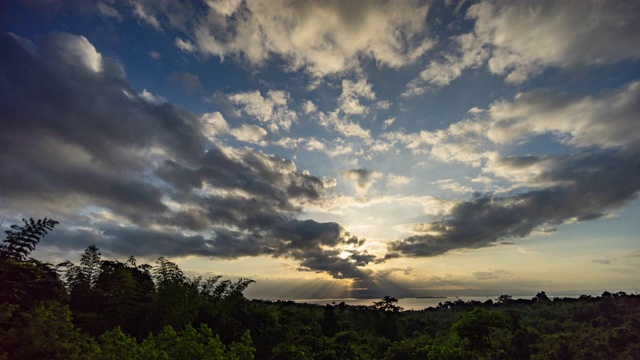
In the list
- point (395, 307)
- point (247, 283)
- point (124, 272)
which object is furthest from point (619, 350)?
point (124, 272)

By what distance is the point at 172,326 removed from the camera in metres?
16.9

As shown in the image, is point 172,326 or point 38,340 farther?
point 172,326

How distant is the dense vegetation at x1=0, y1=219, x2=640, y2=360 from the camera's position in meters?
8.45

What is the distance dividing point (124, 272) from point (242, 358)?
15.1 metres

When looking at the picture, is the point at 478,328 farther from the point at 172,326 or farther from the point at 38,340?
the point at 38,340

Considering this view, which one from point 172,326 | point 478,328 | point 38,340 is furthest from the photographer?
point 478,328

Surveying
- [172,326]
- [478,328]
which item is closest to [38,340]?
[172,326]

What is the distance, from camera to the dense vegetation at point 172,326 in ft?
27.7

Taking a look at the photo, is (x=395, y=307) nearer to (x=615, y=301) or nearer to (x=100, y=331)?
(x=100, y=331)

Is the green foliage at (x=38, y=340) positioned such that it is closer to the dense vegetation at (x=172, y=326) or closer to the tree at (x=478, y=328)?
the dense vegetation at (x=172, y=326)

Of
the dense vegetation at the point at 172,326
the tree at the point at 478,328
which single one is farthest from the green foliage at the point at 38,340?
the tree at the point at 478,328

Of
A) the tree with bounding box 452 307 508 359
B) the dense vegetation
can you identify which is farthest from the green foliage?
the tree with bounding box 452 307 508 359

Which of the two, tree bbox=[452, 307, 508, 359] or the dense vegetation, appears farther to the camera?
tree bbox=[452, 307, 508, 359]

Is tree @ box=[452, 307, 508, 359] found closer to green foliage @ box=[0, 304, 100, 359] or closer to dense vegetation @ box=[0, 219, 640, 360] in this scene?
dense vegetation @ box=[0, 219, 640, 360]
